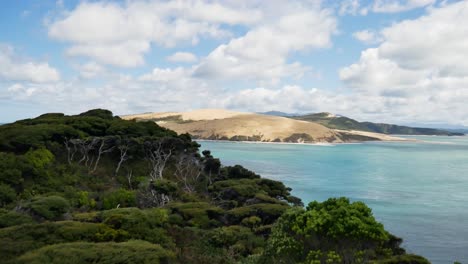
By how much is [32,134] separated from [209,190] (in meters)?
20.9

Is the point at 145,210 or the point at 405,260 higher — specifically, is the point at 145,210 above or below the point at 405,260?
above

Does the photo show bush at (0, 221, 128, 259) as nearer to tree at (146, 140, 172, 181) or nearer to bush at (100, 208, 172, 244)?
bush at (100, 208, 172, 244)

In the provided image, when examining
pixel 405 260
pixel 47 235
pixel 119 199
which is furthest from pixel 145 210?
pixel 405 260

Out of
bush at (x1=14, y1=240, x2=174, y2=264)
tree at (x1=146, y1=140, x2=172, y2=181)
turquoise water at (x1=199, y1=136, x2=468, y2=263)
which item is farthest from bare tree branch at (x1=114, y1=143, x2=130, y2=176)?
bush at (x1=14, y1=240, x2=174, y2=264)

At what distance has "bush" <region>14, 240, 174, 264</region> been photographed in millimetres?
19453

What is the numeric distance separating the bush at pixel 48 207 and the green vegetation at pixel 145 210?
70 millimetres

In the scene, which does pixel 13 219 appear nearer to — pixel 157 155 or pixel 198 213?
pixel 198 213

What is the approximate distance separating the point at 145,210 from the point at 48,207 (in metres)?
6.50

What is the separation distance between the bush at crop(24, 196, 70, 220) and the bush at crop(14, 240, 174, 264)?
9925mm

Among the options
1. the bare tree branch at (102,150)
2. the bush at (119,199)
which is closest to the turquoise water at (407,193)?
the bush at (119,199)

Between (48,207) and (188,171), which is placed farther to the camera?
(188,171)

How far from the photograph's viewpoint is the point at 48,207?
30109mm

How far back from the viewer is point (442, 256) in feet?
124

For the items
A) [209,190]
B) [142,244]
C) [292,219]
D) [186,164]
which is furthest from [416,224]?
[142,244]
